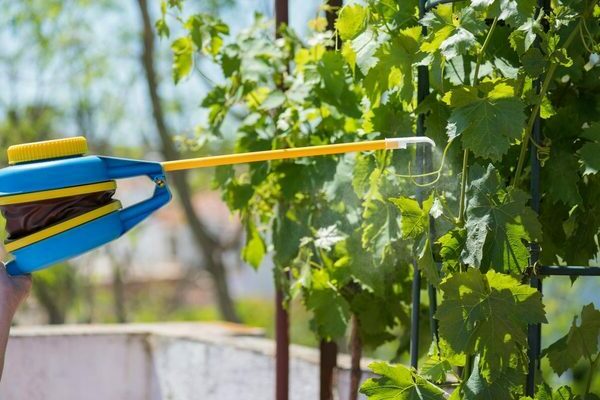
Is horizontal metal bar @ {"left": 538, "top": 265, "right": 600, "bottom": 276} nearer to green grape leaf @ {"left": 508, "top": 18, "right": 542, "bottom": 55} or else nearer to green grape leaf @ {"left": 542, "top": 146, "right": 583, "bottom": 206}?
green grape leaf @ {"left": 542, "top": 146, "right": 583, "bottom": 206}

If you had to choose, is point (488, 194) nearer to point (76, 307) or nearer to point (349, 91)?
point (349, 91)

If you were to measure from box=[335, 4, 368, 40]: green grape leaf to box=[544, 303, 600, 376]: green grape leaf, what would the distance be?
791 millimetres

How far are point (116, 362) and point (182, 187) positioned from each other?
7.91m

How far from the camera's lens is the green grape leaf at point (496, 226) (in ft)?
6.73

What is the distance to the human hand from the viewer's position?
6.97 feet

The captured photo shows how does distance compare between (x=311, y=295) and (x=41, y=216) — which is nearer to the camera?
(x=41, y=216)

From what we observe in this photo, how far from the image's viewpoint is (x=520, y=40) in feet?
7.03

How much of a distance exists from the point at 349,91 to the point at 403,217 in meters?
0.82

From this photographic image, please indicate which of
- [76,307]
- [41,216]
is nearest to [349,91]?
[41,216]

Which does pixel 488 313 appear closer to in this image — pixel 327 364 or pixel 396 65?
pixel 396 65

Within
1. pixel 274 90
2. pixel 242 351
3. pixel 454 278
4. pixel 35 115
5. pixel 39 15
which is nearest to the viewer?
pixel 454 278

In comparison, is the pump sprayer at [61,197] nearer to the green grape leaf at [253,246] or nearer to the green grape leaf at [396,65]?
the green grape leaf at [396,65]

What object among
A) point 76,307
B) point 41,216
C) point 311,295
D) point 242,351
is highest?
point 41,216

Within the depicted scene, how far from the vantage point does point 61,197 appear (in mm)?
2031
